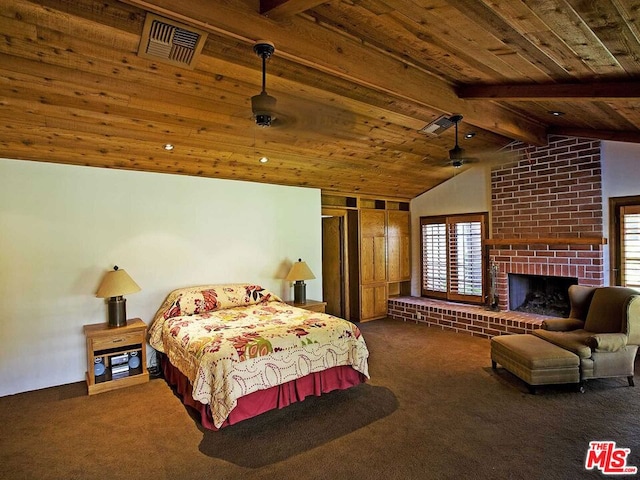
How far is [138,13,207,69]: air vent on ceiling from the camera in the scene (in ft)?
7.14

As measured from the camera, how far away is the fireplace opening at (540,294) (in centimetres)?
526

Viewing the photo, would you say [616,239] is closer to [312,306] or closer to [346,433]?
[312,306]

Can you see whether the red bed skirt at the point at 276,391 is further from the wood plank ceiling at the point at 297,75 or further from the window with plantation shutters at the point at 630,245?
the window with plantation shutters at the point at 630,245

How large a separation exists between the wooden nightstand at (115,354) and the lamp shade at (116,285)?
1.21 ft

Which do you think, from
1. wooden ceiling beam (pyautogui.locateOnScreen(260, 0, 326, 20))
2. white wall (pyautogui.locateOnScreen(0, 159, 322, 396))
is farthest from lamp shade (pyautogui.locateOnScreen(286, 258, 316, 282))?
wooden ceiling beam (pyautogui.locateOnScreen(260, 0, 326, 20))

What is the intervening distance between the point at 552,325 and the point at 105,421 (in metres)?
4.59

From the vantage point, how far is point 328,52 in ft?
8.46

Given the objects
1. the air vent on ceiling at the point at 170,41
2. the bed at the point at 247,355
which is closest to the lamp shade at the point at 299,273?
the bed at the point at 247,355

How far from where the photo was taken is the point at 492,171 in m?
5.91

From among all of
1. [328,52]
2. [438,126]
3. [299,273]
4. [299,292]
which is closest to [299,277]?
[299,273]

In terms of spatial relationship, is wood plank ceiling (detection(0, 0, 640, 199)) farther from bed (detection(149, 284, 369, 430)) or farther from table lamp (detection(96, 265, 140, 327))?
bed (detection(149, 284, 369, 430))

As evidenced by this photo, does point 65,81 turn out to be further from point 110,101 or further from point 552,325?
point 552,325

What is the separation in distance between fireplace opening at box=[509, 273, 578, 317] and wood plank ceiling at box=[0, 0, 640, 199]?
7.12 feet

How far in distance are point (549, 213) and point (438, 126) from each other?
2.35 m
